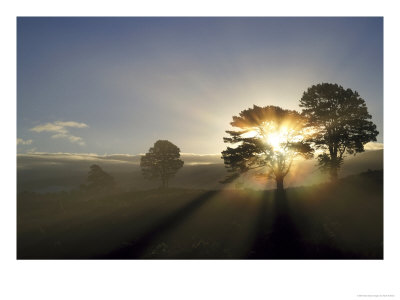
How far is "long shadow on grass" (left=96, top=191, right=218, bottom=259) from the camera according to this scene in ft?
49.0

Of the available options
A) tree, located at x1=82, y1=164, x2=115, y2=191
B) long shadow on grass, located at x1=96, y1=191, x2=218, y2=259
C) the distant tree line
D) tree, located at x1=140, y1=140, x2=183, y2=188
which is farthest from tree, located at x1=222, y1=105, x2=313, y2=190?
tree, located at x1=82, y1=164, x2=115, y2=191

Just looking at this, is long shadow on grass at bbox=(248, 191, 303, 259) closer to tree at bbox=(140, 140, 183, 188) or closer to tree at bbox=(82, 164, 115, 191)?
tree at bbox=(140, 140, 183, 188)

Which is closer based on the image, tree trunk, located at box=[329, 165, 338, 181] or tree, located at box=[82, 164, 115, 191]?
tree trunk, located at box=[329, 165, 338, 181]

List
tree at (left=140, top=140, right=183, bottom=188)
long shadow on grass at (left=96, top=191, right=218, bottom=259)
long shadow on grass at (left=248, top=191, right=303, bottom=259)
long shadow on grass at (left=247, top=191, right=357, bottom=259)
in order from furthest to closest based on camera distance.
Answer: tree at (left=140, top=140, right=183, bottom=188)
long shadow on grass at (left=96, top=191, right=218, bottom=259)
long shadow on grass at (left=248, top=191, right=303, bottom=259)
long shadow on grass at (left=247, top=191, right=357, bottom=259)

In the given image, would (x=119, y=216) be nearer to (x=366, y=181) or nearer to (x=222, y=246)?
(x=222, y=246)

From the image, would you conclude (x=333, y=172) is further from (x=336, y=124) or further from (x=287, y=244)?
(x=287, y=244)

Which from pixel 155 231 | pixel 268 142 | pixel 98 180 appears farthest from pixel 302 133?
pixel 98 180

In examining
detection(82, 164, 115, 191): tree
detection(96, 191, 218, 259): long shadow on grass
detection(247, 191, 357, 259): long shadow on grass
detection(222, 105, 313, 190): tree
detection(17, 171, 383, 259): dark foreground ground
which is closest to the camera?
detection(247, 191, 357, 259): long shadow on grass

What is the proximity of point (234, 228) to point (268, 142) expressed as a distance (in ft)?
29.8

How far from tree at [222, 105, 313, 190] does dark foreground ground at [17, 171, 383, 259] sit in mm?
3186

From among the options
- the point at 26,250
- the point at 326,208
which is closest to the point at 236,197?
the point at 326,208

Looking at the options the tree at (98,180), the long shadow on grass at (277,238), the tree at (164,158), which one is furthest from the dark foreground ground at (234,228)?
the tree at (98,180)

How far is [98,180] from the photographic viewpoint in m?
58.6
